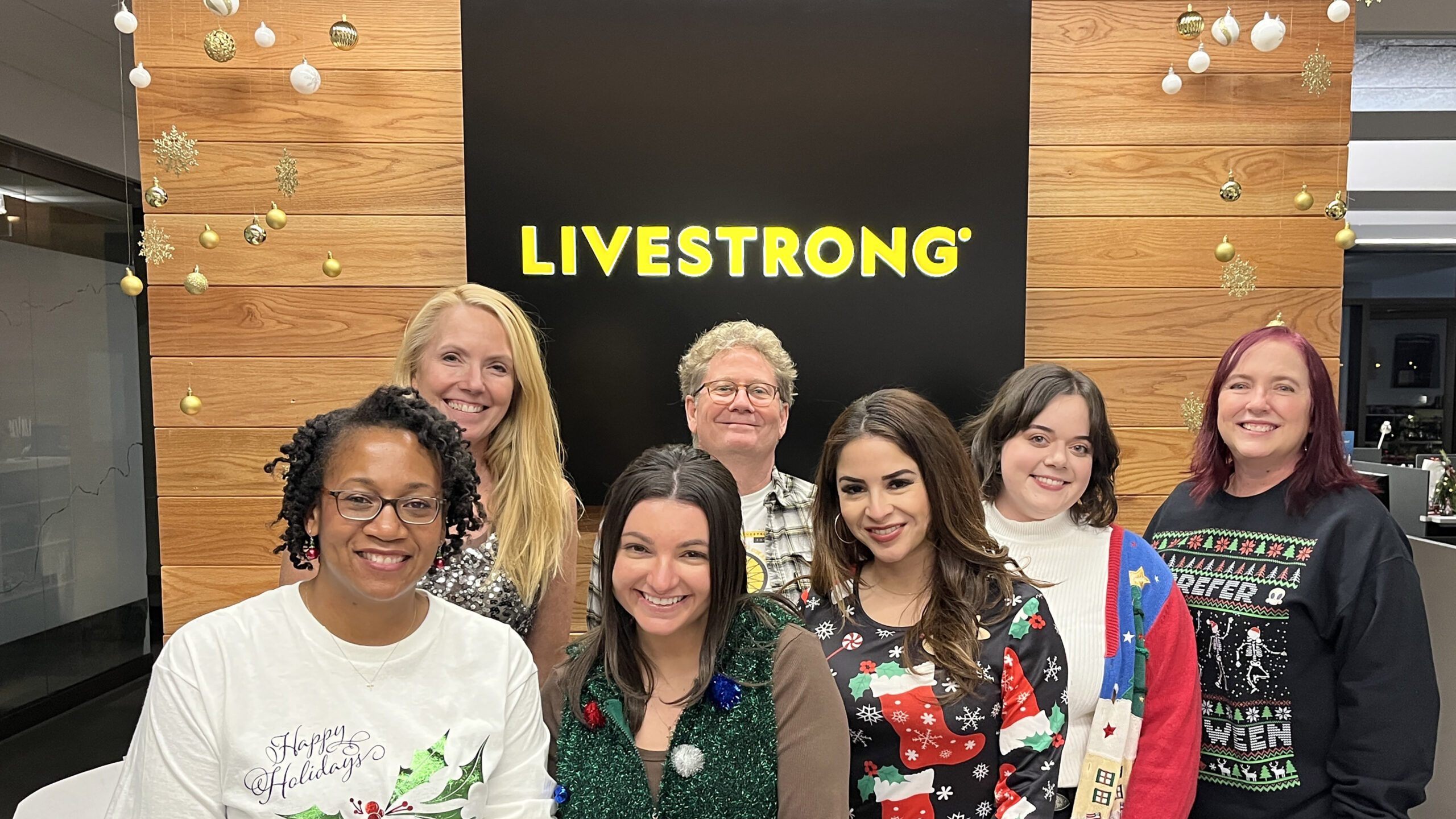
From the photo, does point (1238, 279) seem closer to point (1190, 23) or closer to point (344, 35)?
point (1190, 23)

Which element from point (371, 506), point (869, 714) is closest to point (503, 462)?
point (371, 506)

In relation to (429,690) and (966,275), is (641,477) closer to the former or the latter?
(429,690)

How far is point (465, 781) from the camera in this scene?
1.34m

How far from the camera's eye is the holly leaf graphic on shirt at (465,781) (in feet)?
4.33

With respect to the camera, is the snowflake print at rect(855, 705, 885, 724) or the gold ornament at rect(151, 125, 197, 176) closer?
the snowflake print at rect(855, 705, 885, 724)

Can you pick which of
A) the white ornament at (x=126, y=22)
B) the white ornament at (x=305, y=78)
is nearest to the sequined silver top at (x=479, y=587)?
the white ornament at (x=305, y=78)

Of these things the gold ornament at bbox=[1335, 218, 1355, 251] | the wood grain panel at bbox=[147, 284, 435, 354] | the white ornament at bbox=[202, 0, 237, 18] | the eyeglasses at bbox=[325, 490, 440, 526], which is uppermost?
the white ornament at bbox=[202, 0, 237, 18]

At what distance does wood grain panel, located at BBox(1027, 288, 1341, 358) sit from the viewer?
3.07 m

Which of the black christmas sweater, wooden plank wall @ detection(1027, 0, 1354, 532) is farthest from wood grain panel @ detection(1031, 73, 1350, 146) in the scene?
the black christmas sweater

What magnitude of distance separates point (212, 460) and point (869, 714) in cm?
259

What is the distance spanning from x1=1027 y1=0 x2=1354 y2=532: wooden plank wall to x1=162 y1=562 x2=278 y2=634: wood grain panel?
9.53 feet

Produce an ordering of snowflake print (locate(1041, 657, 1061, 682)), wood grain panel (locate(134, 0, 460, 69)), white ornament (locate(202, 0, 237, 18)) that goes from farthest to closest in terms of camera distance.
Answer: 1. wood grain panel (locate(134, 0, 460, 69))
2. white ornament (locate(202, 0, 237, 18))
3. snowflake print (locate(1041, 657, 1061, 682))

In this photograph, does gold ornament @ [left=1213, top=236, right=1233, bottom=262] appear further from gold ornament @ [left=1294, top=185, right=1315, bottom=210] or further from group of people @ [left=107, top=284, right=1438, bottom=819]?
group of people @ [left=107, top=284, right=1438, bottom=819]

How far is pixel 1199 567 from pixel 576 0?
254 cm
